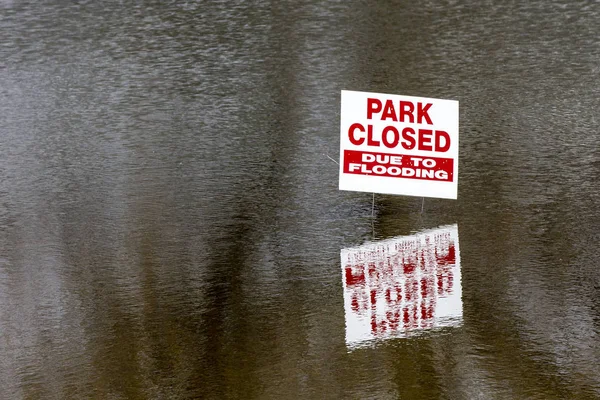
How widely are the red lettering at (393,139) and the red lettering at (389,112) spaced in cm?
9

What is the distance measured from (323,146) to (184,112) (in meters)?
2.02

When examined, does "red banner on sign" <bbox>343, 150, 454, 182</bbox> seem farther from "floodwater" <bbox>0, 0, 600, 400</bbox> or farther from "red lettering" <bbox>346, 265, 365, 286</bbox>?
"red lettering" <bbox>346, 265, 365, 286</bbox>

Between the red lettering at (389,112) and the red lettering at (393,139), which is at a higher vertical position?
the red lettering at (389,112)

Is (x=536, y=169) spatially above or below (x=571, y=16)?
below

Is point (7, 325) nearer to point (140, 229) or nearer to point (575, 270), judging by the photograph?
point (140, 229)

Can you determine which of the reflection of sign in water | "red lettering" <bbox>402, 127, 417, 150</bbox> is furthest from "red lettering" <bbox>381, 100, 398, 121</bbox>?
the reflection of sign in water

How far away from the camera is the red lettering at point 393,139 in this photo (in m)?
9.08

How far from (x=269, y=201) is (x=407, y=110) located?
1595 millimetres

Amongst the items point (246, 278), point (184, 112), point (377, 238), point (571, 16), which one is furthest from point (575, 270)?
point (571, 16)

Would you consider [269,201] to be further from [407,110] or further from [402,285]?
[402,285]

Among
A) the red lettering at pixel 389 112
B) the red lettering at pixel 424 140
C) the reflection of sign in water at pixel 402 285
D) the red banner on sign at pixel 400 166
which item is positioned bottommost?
the reflection of sign in water at pixel 402 285

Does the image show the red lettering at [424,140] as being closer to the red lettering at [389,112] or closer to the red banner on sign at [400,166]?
the red banner on sign at [400,166]

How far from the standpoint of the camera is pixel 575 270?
26.3ft

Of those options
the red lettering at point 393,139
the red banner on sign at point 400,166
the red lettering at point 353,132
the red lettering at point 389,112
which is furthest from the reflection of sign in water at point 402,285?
the red lettering at point 389,112
